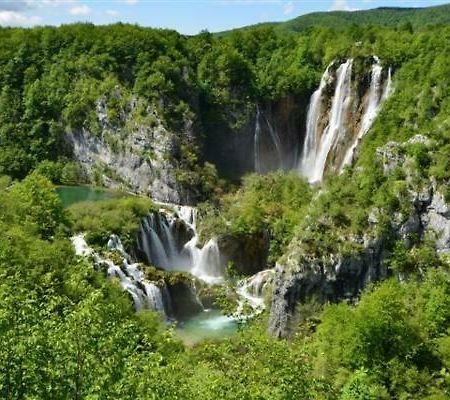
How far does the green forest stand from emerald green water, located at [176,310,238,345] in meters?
1.46

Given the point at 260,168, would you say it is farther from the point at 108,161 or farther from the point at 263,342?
the point at 263,342

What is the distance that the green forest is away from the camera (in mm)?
14445

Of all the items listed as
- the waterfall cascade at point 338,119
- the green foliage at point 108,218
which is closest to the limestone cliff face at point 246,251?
the green foliage at point 108,218

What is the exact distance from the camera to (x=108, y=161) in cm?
5975

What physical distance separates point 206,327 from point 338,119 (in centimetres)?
2490

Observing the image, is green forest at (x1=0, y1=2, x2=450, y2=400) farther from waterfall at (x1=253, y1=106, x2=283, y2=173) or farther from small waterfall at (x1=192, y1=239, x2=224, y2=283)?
waterfall at (x1=253, y1=106, x2=283, y2=173)

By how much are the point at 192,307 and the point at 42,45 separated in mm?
41113

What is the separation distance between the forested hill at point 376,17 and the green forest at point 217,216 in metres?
91.6

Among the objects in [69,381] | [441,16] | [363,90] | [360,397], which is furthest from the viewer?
[441,16]

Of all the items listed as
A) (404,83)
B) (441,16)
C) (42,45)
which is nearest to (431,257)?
(404,83)

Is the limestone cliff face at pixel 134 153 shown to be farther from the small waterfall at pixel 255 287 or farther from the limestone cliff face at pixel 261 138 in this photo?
the small waterfall at pixel 255 287

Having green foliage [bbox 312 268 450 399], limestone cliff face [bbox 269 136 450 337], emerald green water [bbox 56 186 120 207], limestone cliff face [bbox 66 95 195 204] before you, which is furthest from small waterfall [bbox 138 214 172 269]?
green foliage [bbox 312 268 450 399]

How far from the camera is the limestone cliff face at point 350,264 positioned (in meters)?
32.3

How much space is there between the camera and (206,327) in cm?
3616
